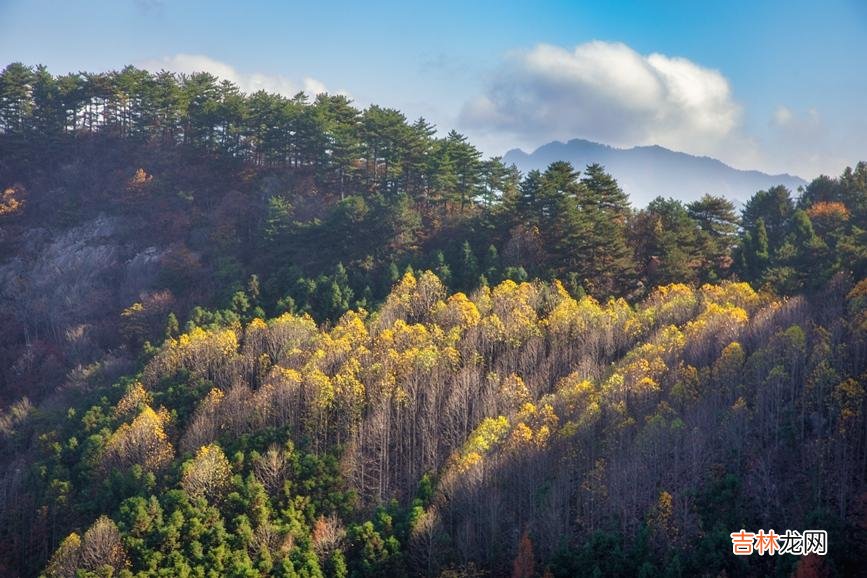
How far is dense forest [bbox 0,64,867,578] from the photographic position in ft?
71.1

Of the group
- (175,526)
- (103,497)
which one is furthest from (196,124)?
(175,526)

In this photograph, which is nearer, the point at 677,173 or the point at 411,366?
the point at 411,366

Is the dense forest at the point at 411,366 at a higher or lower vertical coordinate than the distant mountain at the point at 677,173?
lower

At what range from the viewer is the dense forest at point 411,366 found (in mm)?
21672

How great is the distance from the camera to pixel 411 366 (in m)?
28.3

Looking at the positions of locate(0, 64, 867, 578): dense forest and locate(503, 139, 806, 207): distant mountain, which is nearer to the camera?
locate(0, 64, 867, 578): dense forest

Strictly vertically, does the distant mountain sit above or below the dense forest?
above

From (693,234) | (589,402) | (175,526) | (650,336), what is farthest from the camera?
(693,234)

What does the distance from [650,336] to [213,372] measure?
55.3ft

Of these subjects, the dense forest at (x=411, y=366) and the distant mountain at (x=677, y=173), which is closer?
the dense forest at (x=411, y=366)

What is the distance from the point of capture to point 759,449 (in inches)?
854

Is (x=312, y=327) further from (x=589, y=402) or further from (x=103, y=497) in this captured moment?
(x=589, y=402)

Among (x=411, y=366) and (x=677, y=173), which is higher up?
(x=677, y=173)

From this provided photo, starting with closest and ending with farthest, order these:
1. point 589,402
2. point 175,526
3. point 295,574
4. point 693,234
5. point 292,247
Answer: point 295,574 → point 175,526 → point 589,402 → point 693,234 → point 292,247
